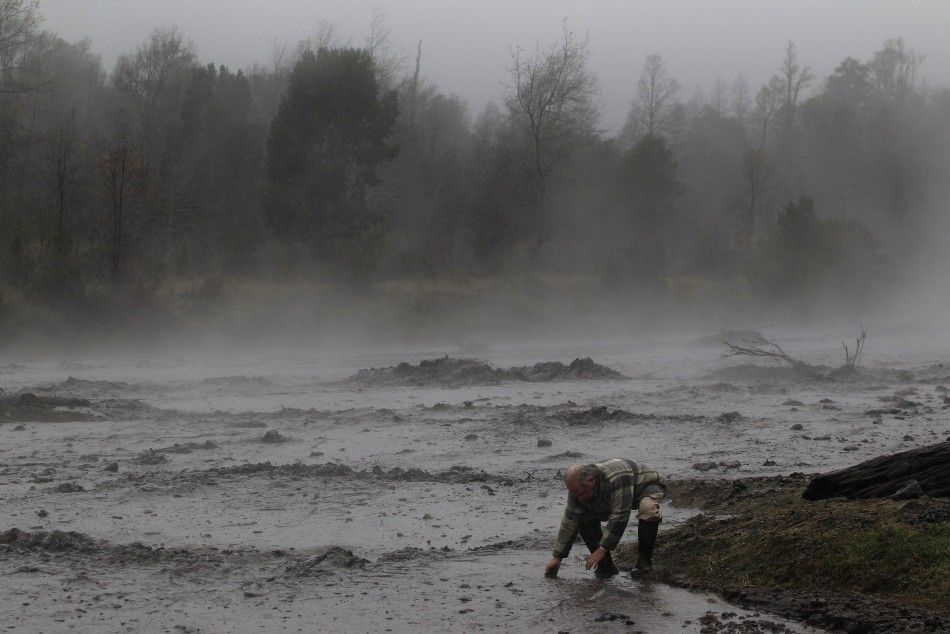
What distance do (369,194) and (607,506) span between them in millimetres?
41581

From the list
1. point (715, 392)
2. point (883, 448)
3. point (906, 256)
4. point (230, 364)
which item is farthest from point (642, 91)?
point (883, 448)

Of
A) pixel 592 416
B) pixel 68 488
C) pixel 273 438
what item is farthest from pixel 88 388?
pixel 592 416

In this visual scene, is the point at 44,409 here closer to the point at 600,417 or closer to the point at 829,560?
the point at 600,417

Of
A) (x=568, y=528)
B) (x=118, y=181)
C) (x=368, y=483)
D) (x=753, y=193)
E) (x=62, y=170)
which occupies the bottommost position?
(x=368, y=483)

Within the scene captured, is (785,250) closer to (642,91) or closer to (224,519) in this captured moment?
(642,91)

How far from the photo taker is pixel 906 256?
193 ft

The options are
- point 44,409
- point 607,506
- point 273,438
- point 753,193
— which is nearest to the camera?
point 607,506

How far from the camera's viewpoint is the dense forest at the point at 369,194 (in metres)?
41.3

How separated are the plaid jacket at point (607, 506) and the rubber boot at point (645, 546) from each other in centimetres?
24

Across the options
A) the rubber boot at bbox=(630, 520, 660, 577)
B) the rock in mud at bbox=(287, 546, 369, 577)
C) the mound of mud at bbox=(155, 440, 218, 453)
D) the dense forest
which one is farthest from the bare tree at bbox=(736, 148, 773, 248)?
the rock in mud at bbox=(287, 546, 369, 577)

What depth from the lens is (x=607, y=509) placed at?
8383 millimetres

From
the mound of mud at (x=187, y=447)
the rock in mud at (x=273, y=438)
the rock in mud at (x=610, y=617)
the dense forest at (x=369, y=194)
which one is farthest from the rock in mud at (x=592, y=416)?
the dense forest at (x=369, y=194)

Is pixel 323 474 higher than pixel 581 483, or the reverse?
pixel 581 483

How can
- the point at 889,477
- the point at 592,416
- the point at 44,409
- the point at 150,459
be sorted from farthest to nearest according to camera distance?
the point at 44,409, the point at 592,416, the point at 150,459, the point at 889,477
